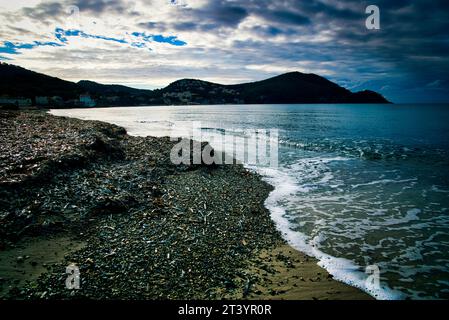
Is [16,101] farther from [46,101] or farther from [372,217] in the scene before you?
[372,217]

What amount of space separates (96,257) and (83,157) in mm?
10431

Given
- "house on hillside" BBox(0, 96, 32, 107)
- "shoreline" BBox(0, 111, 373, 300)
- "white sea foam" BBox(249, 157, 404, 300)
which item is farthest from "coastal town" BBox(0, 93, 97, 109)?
"white sea foam" BBox(249, 157, 404, 300)

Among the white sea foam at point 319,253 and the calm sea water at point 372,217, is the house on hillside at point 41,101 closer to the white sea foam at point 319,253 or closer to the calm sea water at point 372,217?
the calm sea water at point 372,217

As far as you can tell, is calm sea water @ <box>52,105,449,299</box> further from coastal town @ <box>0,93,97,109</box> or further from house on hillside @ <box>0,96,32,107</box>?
coastal town @ <box>0,93,97,109</box>

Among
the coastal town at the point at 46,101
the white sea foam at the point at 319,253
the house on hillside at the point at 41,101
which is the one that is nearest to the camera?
the white sea foam at the point at 319,253

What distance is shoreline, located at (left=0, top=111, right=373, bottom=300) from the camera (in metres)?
7.16

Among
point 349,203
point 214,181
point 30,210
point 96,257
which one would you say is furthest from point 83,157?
point 349,203

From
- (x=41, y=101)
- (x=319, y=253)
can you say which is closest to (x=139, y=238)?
(x=319, y=253)

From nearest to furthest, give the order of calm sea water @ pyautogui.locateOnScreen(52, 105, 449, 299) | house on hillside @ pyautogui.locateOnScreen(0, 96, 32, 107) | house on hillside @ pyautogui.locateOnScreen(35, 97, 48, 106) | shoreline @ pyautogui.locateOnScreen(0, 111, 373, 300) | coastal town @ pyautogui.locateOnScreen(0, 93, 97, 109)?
shoreline @ pyautogui.locateOnScreen(0, 111, 373, 300) < calm sea water @ pyautogui.locateOnScreen(52, 105, 449, 299) < house on hillside @ pyautogui.locateOnScreen(0, 96, 32, 107) < coastal town @ pyautogui.locateOnScreen(0, 93, 97, 109) < house on hillside @ pyautogui.locateOnScreen(35, 97, 48, 106)

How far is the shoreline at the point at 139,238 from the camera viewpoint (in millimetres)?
7164

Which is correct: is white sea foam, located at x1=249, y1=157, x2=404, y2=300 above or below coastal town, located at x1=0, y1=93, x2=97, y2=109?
below

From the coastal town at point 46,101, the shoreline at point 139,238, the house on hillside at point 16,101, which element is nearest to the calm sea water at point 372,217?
the shoreline at point 139,238

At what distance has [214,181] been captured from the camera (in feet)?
59.8

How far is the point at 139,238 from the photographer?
31.0ft
